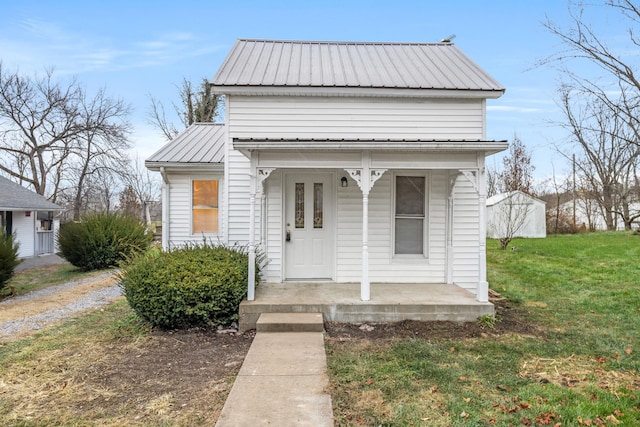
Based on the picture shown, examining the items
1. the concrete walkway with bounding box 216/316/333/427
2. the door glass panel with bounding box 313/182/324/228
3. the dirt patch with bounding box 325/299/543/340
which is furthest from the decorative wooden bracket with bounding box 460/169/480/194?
the concrete walkway with bounding box 216/316/333/427

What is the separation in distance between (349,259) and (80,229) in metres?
10.8

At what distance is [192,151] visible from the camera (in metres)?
9.77

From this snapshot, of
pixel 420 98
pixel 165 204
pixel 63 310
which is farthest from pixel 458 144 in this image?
pixel 63 310

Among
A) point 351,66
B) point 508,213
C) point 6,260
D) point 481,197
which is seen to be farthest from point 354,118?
point 508,213

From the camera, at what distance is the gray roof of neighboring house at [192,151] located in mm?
9125

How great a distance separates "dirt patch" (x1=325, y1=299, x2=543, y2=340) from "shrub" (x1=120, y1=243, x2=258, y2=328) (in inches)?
62.1

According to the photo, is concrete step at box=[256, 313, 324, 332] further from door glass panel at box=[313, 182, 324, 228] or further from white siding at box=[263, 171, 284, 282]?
door glass panel at box=[313, 182, 324, 228]

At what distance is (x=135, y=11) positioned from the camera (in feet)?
38.9

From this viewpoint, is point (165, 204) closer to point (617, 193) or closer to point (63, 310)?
point (63, 310)

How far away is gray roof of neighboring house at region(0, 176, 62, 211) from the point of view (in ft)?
56.8

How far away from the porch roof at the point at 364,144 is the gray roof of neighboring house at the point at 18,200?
16544 millimetres

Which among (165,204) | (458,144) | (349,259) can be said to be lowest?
(349,259)

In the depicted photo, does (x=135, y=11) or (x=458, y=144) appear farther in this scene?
(x=135, y=11)

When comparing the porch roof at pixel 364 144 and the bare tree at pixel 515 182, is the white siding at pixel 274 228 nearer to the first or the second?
the porch roof at pixel 364 144
